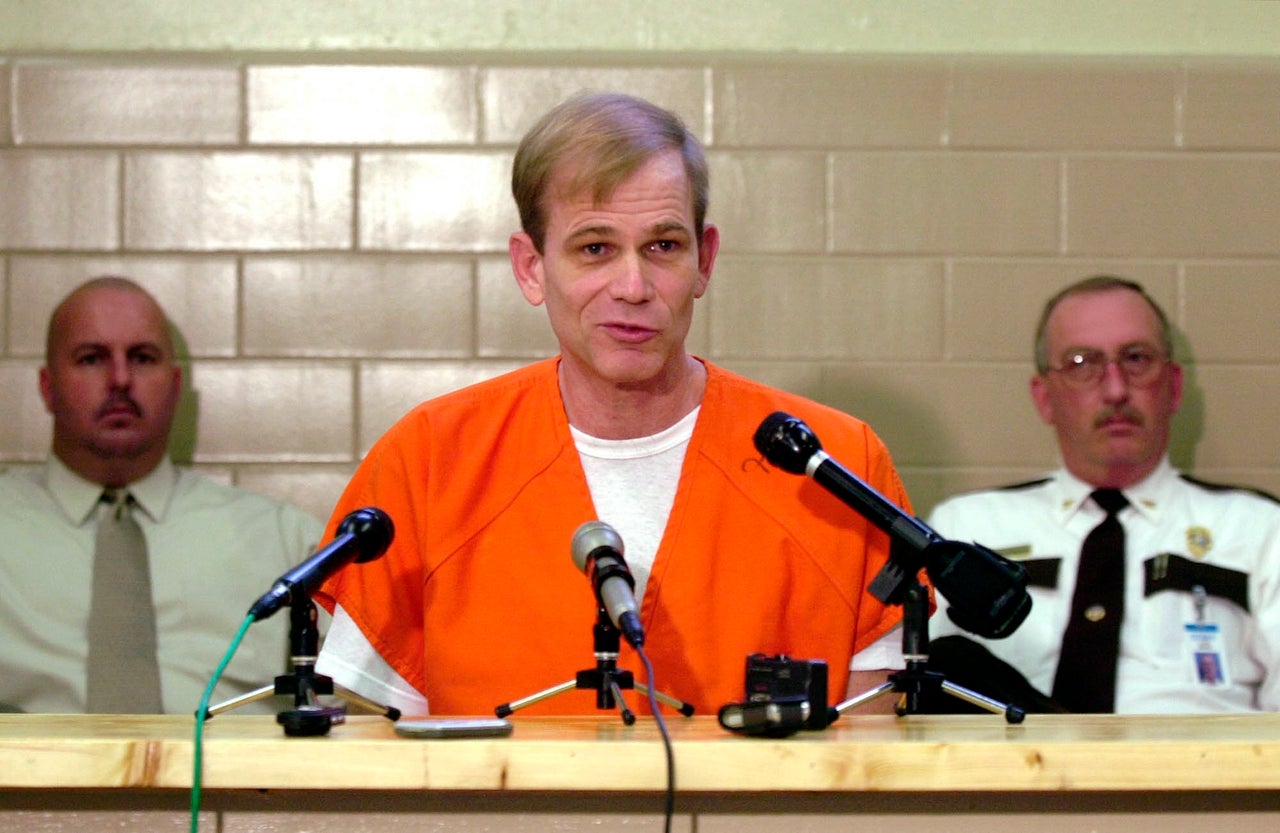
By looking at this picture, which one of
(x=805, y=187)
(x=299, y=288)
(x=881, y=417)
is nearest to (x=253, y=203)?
(x=299, y=288)

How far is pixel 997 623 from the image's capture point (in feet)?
5.57

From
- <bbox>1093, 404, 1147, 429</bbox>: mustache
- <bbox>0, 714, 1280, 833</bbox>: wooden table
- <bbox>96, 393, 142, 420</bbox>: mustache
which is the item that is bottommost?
<bbox>0, 714, 1280, 833</bbox>: wooden table

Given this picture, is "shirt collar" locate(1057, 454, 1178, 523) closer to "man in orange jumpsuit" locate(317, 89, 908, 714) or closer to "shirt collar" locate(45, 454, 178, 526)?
"man in orange jumpsuit" locate(317, 89, 908, 714)

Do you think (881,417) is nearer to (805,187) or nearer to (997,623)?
(805,187)

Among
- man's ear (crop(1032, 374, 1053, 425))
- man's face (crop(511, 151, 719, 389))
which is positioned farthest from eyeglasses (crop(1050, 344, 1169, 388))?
man's face (crop(511, 151, 719, 389))

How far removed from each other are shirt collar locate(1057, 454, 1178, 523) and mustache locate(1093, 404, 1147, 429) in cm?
11

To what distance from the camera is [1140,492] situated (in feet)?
10.8

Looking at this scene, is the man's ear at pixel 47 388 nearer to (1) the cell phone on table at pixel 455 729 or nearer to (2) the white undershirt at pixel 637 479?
(2) the white undershirt at pixel 637 479

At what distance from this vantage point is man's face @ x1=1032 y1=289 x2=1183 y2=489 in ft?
10.8

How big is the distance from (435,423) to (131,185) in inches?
60.6

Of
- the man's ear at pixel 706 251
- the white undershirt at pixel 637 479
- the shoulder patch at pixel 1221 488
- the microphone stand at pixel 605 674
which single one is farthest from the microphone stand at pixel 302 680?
the shoulder patch at pixel 1221 488

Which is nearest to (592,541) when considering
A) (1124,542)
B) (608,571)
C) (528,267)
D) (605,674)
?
(608,571)

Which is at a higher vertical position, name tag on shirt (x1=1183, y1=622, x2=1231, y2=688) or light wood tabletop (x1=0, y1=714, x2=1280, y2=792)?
light wood tabletop (x1=0, y1=714, x2=1280, y2=792)

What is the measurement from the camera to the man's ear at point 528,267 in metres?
2.32
